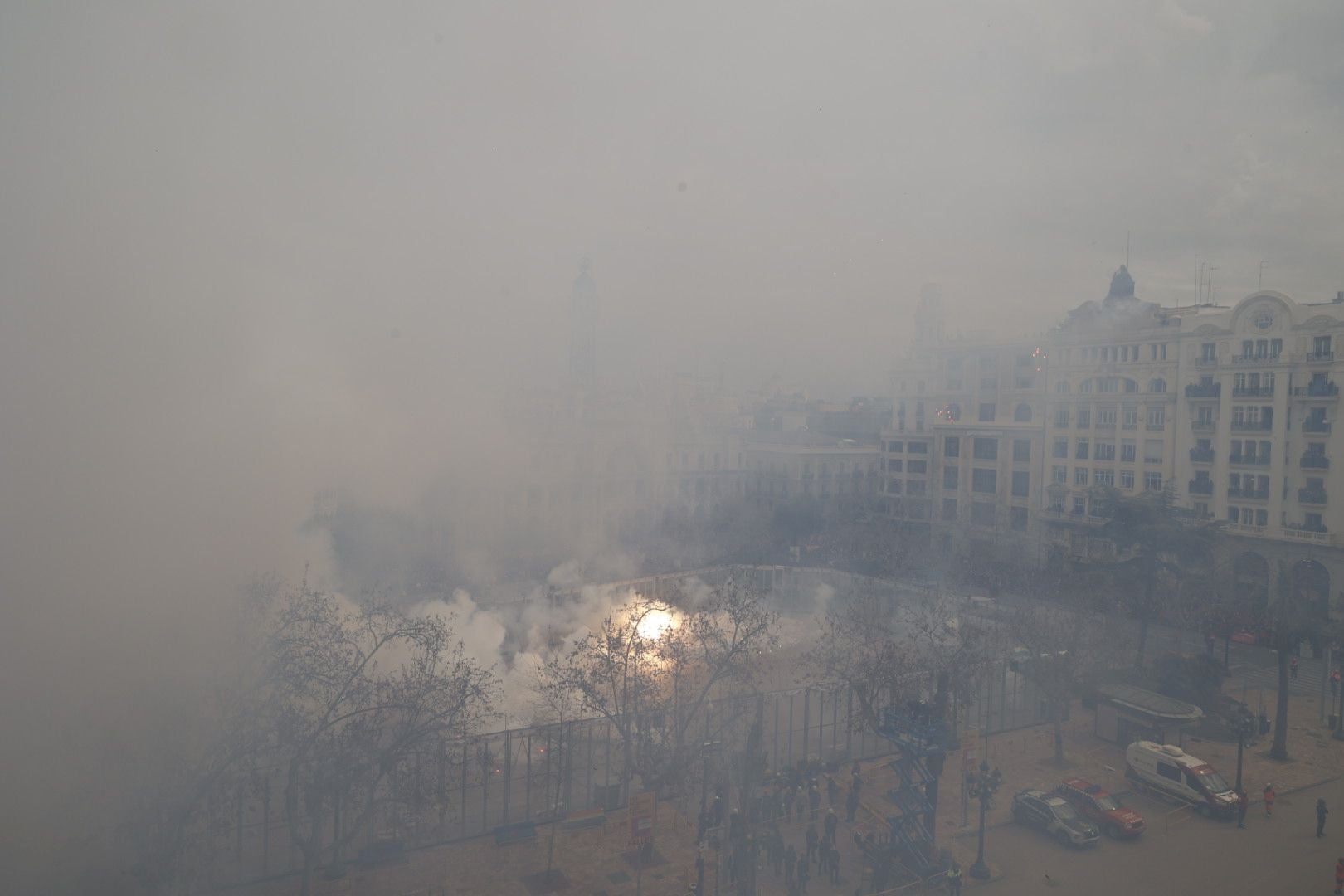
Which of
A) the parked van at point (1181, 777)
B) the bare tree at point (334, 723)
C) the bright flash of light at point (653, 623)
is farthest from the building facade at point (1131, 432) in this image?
the bare tree at point (334, 723)

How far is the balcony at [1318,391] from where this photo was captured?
68.3 feet

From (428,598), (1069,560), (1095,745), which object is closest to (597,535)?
(428,598)

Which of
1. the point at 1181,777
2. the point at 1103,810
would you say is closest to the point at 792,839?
the point at 1103,810

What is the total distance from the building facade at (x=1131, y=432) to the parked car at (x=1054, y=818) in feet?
44.8

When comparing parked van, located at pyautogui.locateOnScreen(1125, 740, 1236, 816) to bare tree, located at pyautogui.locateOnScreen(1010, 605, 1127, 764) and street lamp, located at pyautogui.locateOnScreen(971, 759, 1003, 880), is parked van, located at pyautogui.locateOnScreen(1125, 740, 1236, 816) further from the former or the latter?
street lamp, located at pyautogui.locateOnScreen(971, 759, 1003, 880)

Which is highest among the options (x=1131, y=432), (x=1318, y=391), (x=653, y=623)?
(x=1318, y=391)

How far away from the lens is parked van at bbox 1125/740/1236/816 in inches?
450

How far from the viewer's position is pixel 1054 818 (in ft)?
35.3

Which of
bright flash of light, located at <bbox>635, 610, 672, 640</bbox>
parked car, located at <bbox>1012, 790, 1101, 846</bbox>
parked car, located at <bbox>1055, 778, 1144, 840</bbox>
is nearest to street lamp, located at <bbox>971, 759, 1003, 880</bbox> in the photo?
parked car, located at <bbox>1012, 790, 1101, 846</bbox>

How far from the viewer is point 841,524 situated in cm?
3431

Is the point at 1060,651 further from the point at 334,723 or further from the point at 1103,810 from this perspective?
the point at 334,723

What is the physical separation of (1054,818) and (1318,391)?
660 inches

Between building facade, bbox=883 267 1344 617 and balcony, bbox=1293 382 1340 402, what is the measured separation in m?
0.03

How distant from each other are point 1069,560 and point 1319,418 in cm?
705
